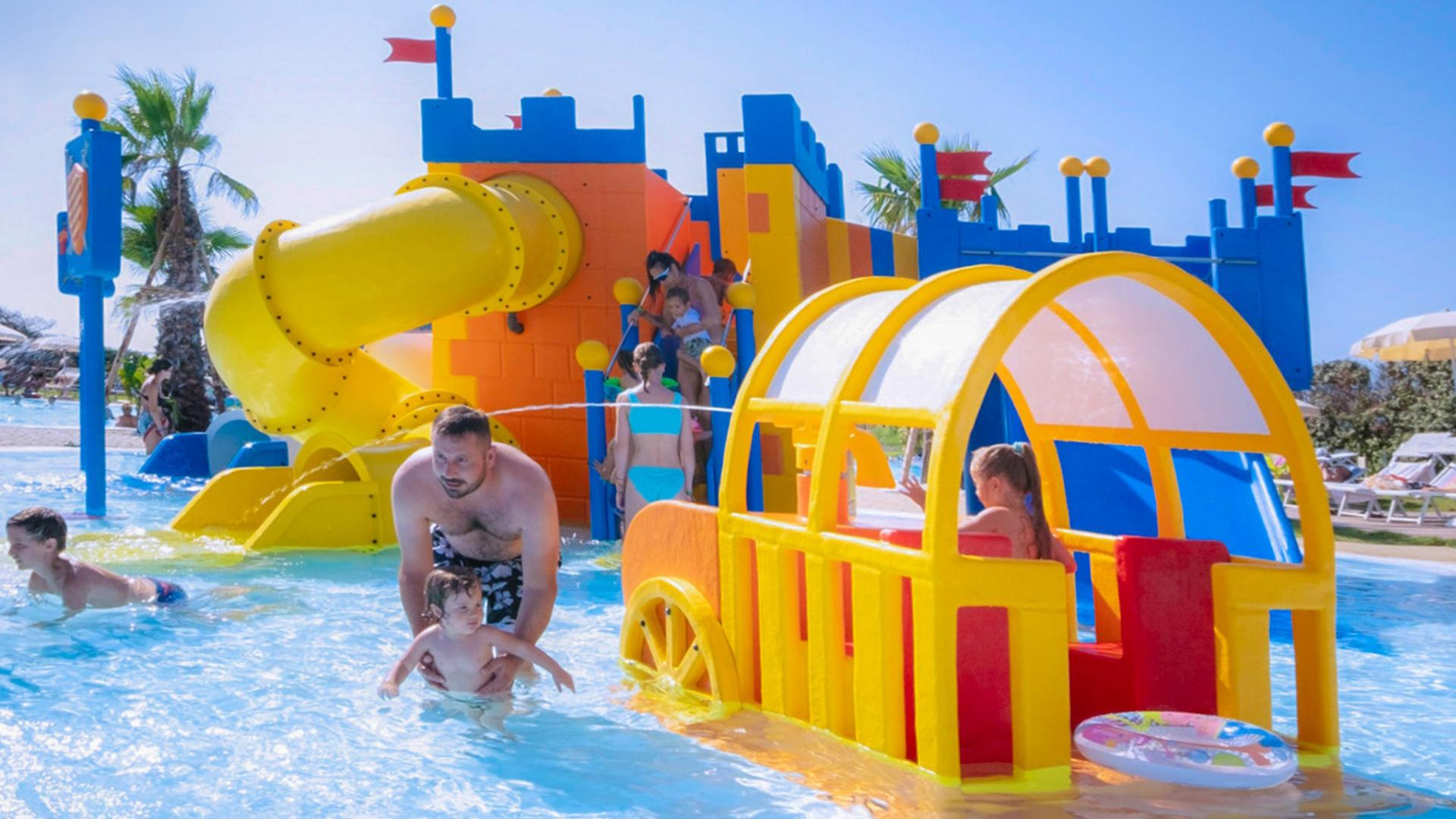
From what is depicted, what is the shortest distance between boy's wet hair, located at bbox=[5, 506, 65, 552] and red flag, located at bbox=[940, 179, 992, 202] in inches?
203

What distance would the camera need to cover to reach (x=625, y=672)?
4664 millimetres

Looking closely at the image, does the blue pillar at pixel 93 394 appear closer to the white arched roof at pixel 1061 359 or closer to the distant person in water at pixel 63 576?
the distant person in water at pixel 63 576

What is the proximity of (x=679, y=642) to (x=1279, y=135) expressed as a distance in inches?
200

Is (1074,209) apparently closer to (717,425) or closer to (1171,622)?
(717,425)

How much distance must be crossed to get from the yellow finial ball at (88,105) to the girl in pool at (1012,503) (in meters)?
7.79

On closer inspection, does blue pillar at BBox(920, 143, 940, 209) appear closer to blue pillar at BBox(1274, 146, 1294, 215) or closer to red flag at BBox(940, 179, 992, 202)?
red flag at BBox(940, 179, 992, 202)

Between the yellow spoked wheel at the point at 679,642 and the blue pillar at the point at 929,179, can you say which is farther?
the blue pillar at the point at 929,179

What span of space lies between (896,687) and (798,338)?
54.3 inches

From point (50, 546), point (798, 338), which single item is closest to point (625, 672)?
point (798, 338)

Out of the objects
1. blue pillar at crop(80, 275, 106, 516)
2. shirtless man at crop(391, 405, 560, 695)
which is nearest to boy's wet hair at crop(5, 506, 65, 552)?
shirtless man at crop(391, 405, 560, 695)

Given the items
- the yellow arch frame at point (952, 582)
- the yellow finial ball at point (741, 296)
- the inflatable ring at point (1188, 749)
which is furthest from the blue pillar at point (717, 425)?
the inflatable ring at point (1188, 749)

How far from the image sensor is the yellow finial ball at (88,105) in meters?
8.90

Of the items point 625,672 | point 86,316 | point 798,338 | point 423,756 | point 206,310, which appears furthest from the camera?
point 86,316

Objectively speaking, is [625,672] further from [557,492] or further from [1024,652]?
[557,492]
